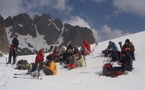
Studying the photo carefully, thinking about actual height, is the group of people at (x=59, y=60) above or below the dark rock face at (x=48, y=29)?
below

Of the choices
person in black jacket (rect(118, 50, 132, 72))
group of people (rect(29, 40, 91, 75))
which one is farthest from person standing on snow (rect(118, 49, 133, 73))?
group of people (rect(29, 40, 91, 75))

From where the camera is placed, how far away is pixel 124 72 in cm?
700

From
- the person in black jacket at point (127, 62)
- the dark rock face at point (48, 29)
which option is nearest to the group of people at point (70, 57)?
the person in black jacket at point (127, 62)

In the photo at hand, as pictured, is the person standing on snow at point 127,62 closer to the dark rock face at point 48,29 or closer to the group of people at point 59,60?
the group of people at point 59,60

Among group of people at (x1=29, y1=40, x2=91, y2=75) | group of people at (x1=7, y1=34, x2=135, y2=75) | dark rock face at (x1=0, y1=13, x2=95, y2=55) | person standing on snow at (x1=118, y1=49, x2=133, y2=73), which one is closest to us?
person standing on snow at (x1=118, y1=49, x2=133, y2=73)

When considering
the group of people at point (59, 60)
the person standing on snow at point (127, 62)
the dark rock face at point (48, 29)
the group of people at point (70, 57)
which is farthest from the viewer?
the dark rock face at point (48, 29)

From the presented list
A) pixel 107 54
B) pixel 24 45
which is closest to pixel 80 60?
pixel 107 54

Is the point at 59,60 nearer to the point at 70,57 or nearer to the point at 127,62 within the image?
the point at 70,57

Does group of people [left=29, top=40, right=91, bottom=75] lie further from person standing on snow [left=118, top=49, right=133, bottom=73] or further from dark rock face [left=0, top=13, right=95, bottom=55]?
dark rock face [left=0, top=13, right=95, bottom=55]

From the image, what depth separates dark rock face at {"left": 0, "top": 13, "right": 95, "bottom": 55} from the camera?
161 metres

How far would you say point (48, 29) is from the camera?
187 m

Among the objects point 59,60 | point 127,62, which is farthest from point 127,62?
point 59,60

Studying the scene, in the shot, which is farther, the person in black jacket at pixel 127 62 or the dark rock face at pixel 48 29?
the dark rock face at pixel 48 29

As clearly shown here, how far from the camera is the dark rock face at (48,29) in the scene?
160887 millimetres
